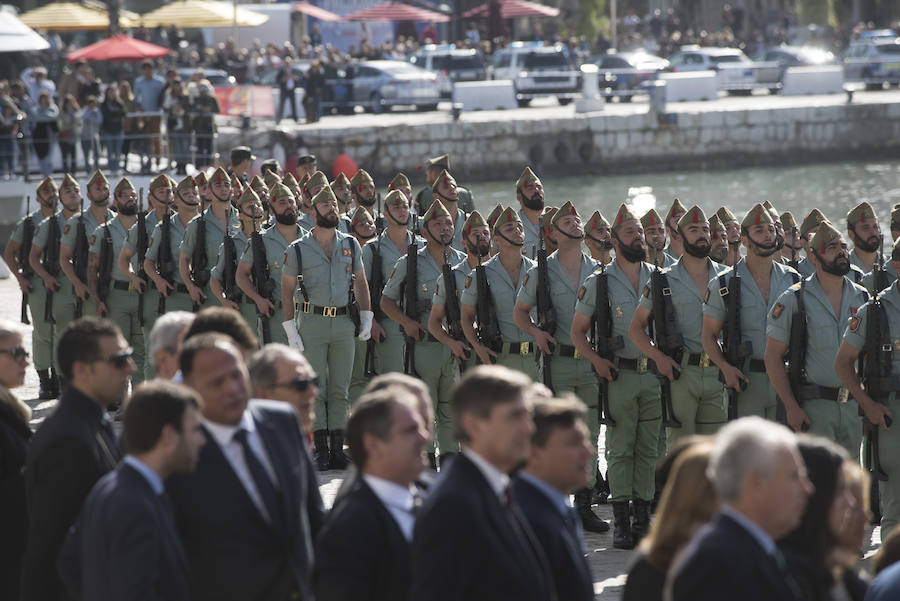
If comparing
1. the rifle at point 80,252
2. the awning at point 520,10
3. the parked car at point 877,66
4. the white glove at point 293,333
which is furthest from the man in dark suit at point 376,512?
the awning at point 520,10

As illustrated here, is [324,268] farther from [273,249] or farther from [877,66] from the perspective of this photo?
[877,66]

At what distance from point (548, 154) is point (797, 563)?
29769mm

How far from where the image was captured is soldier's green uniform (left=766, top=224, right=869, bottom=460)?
7754mm

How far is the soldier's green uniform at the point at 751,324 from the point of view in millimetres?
8141

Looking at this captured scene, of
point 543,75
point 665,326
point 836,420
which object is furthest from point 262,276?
point 543,75

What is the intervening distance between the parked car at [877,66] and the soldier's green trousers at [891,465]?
105 feet

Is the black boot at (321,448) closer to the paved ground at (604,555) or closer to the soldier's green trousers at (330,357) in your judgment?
the soldier's green trousers at (330,357)

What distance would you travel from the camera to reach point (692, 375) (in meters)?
8.24

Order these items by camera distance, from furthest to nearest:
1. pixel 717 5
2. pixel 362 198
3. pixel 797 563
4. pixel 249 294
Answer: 1. pixel 717 5
2. pixel 362 198
3. pixel 249 294
4. pixel 797 563

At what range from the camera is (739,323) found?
8.16 meters

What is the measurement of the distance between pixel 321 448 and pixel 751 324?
10.0 ft

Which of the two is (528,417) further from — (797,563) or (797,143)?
(797,143)

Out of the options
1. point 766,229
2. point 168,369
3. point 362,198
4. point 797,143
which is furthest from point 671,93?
point 168,369

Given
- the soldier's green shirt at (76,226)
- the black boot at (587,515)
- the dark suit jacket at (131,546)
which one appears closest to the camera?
the dark suit jacket at (131,546)
